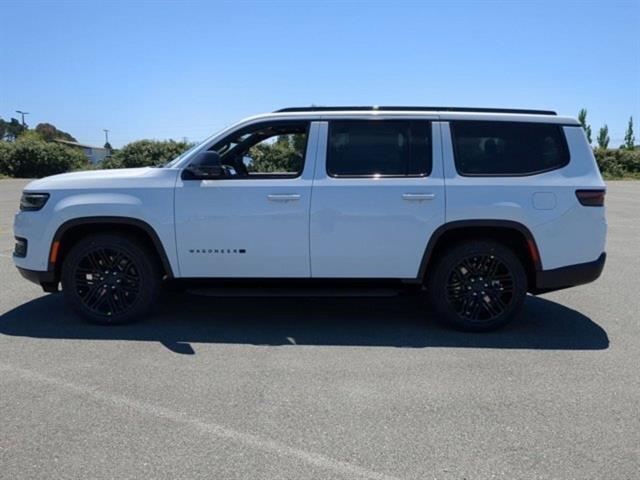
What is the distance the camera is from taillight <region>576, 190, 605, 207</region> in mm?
4848

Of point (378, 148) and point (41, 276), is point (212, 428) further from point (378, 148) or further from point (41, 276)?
point (378, 148)

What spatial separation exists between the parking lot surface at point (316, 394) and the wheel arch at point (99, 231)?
63cm

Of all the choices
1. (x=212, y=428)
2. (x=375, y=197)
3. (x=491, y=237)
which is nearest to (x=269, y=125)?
(x=375, y=197)

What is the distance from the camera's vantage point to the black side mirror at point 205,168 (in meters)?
4.80

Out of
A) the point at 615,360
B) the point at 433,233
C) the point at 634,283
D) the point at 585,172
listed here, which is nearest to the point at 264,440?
the point at 433,233

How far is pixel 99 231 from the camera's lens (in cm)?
514

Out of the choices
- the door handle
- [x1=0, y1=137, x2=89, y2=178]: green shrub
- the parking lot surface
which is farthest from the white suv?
[x1=0, y1=137, x2=89, y2=178]: green shrub

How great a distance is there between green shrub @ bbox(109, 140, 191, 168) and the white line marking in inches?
1172

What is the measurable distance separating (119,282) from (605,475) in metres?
4.20

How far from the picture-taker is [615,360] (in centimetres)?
443

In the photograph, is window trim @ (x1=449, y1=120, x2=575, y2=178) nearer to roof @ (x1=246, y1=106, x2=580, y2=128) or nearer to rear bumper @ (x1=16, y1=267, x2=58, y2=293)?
roof @ (x1=246, y1=106, x2=580, y2=128)

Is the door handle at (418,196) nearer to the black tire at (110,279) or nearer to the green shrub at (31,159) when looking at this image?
the black tire at (110,279)

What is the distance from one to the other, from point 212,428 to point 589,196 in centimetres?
378

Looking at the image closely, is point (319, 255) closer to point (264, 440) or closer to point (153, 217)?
point (153, 217)
